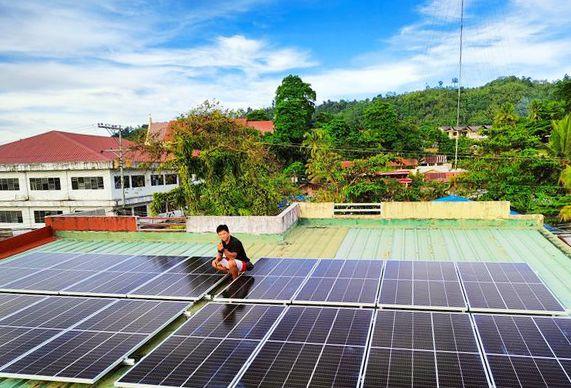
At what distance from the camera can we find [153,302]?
23.8ft

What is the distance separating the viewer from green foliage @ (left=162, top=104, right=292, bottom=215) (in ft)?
59.3

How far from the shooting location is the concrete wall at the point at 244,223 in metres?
13.3

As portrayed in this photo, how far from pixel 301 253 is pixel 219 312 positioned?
218 inches

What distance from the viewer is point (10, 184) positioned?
3841cm

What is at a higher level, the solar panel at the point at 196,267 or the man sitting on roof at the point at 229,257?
the man sitting on roof at the point at 229,257

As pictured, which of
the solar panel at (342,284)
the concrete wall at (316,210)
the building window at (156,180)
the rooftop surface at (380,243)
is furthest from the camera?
the building window at (156,180)

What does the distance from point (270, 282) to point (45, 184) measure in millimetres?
37607

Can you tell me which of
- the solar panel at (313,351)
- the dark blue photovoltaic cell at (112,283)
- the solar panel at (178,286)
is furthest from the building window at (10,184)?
the solar panel at (313,351)

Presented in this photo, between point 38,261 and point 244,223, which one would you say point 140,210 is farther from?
point 38,261

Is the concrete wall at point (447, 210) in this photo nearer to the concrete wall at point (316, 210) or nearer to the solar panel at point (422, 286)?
the concrete wall at point (316, 210)

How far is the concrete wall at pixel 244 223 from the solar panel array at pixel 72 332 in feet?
20.5

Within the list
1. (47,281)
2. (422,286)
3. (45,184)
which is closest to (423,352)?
(422,286)

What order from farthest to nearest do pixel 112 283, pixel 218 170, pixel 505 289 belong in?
pixel 218 170, pixel 112 283, pixel 505 289

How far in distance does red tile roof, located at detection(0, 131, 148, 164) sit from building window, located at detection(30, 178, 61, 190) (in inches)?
75.4
